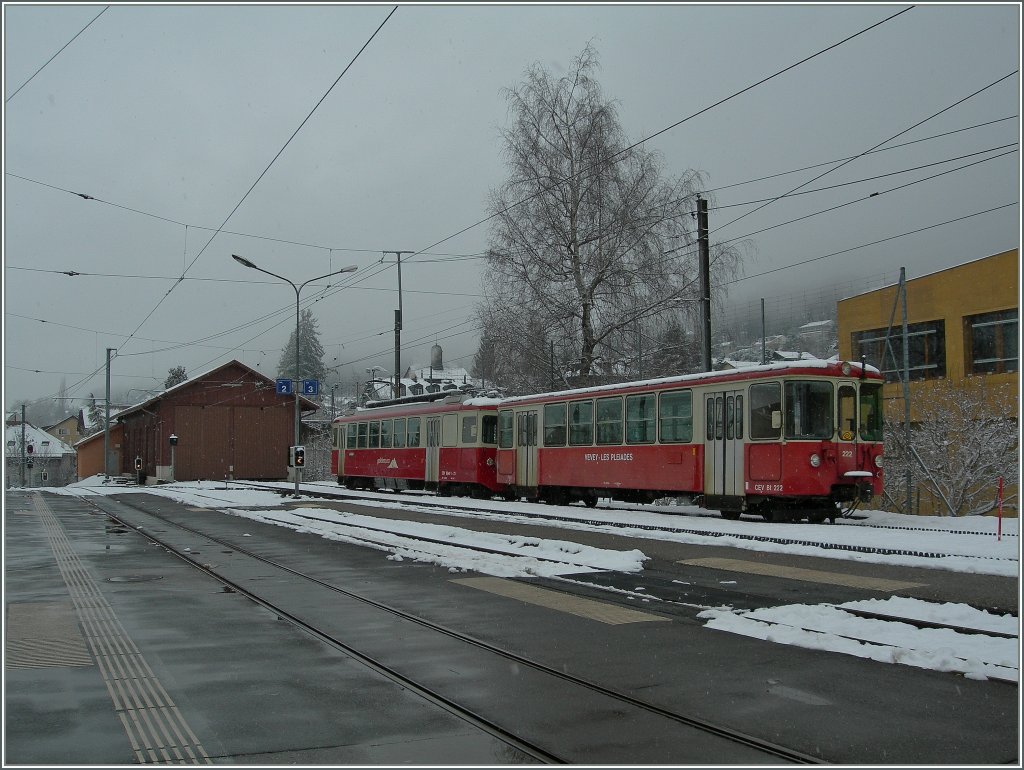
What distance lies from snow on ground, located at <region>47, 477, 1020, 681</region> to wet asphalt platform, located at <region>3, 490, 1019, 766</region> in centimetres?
40

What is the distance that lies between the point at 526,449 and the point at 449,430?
178 inches

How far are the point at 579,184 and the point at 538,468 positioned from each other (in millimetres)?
11389

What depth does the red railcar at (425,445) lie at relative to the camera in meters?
28.7

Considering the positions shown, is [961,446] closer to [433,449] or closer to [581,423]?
[581,423]

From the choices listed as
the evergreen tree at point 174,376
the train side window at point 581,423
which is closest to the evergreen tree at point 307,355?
the evergreen tree at point 174,376

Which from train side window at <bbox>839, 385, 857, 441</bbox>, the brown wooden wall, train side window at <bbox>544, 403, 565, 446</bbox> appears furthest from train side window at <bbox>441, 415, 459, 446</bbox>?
the brown wooden wall

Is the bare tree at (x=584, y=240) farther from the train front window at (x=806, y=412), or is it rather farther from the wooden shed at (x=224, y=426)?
the wooden shed at (x=224, y=426)

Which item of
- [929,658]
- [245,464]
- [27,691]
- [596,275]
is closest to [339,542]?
[27,691]

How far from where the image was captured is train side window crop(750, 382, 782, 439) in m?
17.6

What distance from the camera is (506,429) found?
27.3 meters

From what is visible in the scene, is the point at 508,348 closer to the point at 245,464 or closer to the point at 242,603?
the point at 242,603

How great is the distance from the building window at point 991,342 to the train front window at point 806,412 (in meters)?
16.0

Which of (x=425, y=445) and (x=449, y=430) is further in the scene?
(x=425, y=445)

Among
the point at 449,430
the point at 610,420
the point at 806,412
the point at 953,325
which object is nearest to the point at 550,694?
the point at 806,412
